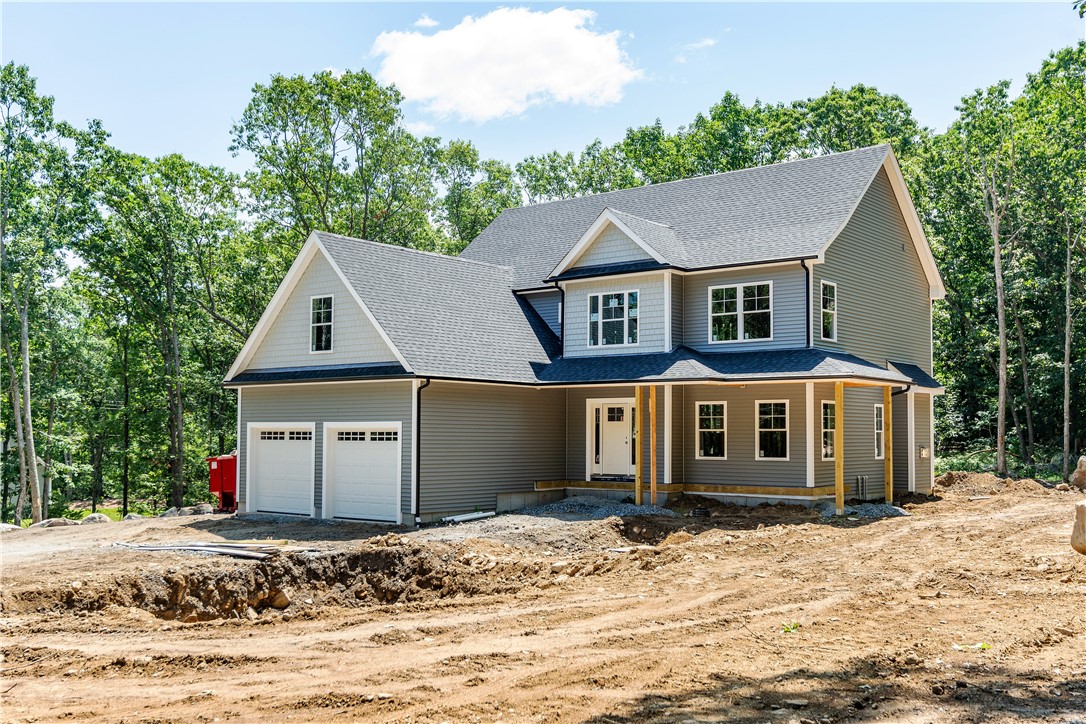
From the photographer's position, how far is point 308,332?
22.0m

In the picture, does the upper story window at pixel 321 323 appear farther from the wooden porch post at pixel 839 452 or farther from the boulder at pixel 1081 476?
the boulder at pixel 1081 476

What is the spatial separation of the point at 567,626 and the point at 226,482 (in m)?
15.9

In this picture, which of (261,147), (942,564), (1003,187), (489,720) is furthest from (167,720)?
(1003,187)

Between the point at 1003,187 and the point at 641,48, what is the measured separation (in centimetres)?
1922

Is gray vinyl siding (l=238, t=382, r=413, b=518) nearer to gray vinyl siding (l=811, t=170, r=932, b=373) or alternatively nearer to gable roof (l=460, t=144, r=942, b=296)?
gable roof (l=460, t=144, r=942, b=296)

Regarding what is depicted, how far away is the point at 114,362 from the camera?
42219mm

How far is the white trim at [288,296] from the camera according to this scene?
2003cm

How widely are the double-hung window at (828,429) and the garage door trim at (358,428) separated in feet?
32.9

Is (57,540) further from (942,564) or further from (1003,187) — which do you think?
(1003,187)

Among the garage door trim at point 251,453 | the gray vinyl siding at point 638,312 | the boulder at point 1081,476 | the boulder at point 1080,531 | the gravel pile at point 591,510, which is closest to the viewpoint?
the boulder at point 1080,531

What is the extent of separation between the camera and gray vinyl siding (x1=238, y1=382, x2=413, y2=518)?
1964cm

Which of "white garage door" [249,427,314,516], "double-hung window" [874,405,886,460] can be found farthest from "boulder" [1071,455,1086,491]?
"white garage door" [249,427,314,516]

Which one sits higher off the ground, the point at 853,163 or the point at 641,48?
the point at 641,48

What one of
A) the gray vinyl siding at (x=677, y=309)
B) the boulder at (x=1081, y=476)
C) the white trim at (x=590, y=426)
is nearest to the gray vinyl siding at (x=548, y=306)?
the white trim at (x=590, y=426)
